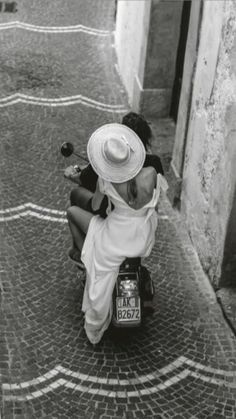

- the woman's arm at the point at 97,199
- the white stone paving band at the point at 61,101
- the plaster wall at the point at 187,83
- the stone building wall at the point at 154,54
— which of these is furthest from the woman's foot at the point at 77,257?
the white stone paving band at the point at 61,101

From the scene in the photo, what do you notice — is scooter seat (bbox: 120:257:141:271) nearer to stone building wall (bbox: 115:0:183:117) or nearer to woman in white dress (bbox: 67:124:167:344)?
woman in white dress (bbox: 67:124:167:344)

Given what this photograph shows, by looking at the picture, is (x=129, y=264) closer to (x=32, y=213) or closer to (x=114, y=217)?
(x=114, y=217)

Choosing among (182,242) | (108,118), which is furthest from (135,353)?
(108,118)

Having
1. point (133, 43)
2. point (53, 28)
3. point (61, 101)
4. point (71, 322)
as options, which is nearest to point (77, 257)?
point (71, 322)

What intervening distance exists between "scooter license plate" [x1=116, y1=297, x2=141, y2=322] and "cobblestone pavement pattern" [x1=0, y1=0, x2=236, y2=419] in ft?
1.24

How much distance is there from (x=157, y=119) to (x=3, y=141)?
90.8 inches

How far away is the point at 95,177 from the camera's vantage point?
6.38 m

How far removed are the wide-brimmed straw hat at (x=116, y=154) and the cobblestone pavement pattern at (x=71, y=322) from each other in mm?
1386

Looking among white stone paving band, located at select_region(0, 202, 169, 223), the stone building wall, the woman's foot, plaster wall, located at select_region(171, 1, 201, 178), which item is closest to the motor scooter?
the woman's foot

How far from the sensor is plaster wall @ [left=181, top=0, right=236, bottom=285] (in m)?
6.70

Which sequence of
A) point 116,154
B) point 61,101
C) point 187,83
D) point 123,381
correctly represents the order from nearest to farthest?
point 116,154
point 123,381
point 187,83
point 61,101

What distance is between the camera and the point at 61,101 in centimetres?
1102

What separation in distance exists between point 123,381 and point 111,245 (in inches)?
41.1

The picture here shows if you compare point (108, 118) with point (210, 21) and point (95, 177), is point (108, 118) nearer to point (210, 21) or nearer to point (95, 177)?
point (210, 21)
